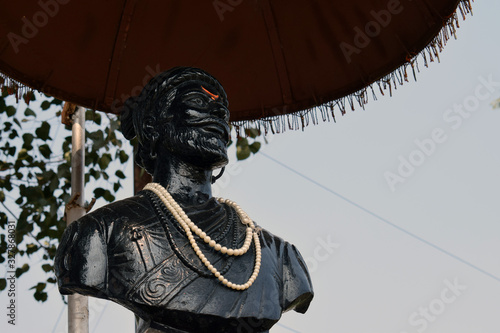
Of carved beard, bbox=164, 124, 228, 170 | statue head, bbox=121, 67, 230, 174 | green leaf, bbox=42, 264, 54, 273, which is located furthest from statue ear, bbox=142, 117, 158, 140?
green leaf, bbox=42, 264, 54, 273

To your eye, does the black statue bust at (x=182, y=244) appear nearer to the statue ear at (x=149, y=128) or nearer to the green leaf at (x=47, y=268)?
the statue ear at (x=149, y=128)

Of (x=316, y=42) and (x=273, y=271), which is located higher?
(x=316, y=42)

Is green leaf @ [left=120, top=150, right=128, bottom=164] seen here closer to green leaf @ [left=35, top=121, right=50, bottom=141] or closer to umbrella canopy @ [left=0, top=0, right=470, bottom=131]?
green leaf @ [left=35, top=121, right=50, bottom=141]

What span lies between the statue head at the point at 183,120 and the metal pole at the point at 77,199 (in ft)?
6.82

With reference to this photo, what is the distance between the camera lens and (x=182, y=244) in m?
3.43

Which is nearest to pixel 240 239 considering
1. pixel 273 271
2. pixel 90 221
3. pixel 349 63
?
pixel 273 271

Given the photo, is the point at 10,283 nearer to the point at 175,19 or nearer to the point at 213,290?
the point at 175,19

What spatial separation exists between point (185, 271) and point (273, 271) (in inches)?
17.0

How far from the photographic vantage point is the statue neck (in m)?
3.65

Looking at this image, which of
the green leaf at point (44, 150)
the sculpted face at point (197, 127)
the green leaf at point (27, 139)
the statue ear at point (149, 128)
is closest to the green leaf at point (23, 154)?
the green leaf at point (27, 139)

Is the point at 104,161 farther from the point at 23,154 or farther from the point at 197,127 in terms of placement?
the point at 197,127

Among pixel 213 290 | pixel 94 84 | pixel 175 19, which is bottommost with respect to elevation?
pixel 213 290

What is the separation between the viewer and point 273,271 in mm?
3582

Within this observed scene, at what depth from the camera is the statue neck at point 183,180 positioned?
3650 millimetres
